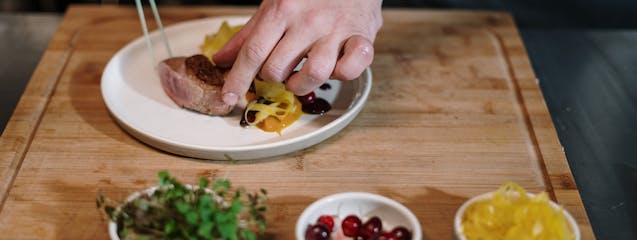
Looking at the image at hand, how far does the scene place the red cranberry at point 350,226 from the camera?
1.50 meters

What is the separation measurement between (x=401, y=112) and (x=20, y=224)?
108 centimetres

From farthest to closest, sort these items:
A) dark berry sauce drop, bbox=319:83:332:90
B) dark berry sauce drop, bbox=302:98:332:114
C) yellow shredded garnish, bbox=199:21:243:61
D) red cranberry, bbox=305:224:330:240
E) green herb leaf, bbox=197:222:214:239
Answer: yellow shredded garnish, bbox=199:21:243:61, dark berry sauce drop, bbox=319:83:332:90, dark berry sauce drop, bbox=302:98:332:114, red cranberry, bbox=305:224:330:240, green herb leaf, bbox=197:222:214:239

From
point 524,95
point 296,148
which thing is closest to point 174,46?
point 296,148

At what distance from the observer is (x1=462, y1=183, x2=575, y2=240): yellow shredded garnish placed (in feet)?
4.54

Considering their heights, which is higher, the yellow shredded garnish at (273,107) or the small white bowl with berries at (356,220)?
the small white bowl with berries at (356,220)

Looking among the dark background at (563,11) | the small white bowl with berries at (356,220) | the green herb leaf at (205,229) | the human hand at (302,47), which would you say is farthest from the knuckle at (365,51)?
the dark background at (563,11)

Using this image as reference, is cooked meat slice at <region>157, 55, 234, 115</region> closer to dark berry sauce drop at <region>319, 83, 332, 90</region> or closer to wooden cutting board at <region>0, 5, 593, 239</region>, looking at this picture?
wooden cutting board at <region>0, 5, 593, 239</region>

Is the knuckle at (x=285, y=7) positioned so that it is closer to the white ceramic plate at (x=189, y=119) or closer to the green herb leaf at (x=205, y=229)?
the white ceramic plate at (x=189, y=119)

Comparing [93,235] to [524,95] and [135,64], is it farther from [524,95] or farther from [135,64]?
[524,95]

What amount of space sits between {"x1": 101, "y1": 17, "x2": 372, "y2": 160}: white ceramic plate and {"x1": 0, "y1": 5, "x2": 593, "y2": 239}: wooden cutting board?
5 cm

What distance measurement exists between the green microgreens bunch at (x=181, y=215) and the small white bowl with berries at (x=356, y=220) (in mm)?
115

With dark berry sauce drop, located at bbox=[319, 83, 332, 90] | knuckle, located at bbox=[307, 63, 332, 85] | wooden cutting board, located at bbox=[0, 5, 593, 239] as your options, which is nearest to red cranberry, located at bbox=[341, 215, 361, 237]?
wooden cutting board, located at bbox=[0, 5, 593, 239]

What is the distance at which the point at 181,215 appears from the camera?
55.2 inches

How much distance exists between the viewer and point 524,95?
7.06 feet
